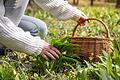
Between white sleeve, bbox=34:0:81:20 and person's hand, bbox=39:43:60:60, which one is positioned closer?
person's hand, bbox=39:43:60:60

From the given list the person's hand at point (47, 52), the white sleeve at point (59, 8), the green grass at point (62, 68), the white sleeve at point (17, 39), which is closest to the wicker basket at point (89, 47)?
the green grass at point (62, 68)

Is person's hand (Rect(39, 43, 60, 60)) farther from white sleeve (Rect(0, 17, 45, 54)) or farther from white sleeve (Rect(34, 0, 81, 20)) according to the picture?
white sleeve (Rect(34, 0, 81, 20))

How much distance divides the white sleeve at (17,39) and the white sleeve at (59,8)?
1.73 feet

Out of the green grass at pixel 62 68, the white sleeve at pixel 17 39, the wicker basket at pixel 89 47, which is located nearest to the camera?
the green grass at pixel 62 68

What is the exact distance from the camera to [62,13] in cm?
406

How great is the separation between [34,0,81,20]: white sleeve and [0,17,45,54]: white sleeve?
53 cm

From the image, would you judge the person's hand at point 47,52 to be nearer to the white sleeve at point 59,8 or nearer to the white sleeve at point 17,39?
the white sleeve at point 17,39

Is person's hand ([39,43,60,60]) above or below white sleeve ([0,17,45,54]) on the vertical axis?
below

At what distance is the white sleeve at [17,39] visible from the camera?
11.4 feet

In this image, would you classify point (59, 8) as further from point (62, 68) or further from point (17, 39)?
point (17, 39)

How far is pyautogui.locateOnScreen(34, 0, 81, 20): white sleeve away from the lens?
155 inches

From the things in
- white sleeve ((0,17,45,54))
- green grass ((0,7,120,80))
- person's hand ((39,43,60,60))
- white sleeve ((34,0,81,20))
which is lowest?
green grass ((0,7,120,80))

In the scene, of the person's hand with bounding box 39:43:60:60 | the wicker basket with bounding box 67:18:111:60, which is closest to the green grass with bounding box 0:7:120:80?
the wicker basket with bounding box 67:18:111:60

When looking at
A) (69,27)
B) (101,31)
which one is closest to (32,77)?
(101,31)
